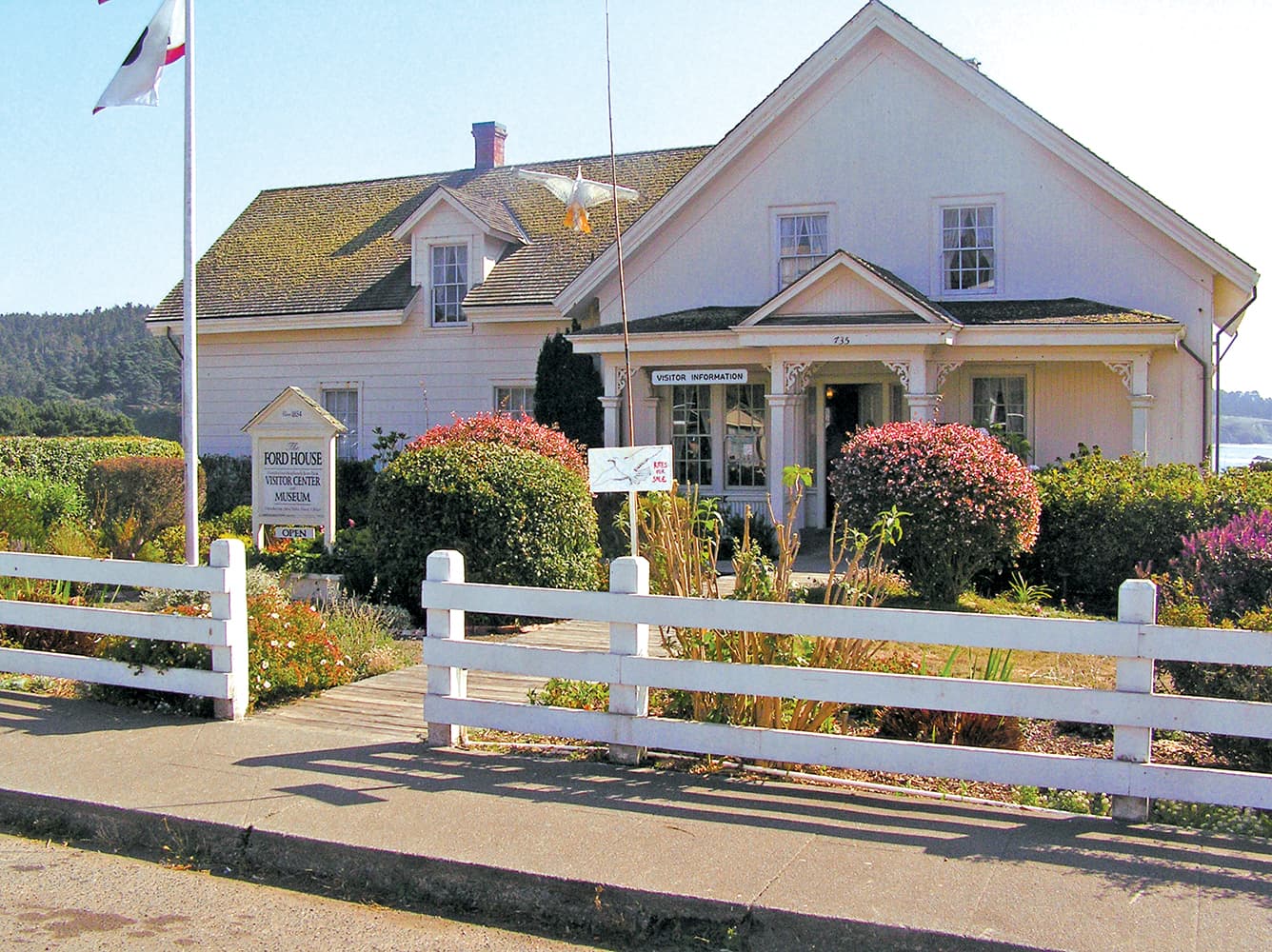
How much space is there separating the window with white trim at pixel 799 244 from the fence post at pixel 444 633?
14.2m

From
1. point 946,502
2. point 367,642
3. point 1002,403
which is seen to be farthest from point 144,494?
point 1002,403

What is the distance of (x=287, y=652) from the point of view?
28.2 feet

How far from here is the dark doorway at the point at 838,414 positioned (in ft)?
68.2

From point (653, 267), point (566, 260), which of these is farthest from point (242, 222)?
point (653, 267)

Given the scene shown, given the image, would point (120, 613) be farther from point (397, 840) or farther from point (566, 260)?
point (566, 260)

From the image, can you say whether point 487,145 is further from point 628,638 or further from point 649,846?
point 649,846

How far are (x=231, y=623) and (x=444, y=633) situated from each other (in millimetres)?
1546

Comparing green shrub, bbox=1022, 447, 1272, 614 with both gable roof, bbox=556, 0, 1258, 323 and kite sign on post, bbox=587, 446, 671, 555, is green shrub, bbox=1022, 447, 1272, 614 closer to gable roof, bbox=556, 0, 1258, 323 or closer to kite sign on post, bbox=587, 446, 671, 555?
gable roof, bbox=556, 0, 1258, 323

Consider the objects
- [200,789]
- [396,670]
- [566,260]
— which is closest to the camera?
[200,789]

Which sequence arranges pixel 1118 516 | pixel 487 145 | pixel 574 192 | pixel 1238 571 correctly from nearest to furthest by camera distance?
pixel 1238 571 < pixel 1118 516 < pixel 574 192 < pixel 487 145

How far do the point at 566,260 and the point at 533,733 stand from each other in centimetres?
1701

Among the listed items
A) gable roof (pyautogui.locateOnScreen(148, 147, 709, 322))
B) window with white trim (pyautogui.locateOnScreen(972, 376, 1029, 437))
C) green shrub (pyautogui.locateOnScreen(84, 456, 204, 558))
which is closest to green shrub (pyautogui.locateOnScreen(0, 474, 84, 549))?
green shrub (pyautogui.locateOnScreen(84, 456, 204, 558))

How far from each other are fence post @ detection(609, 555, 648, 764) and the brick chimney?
22226mm

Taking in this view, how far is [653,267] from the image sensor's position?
2153cm
